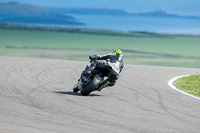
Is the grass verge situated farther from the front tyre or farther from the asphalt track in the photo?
the front tyre

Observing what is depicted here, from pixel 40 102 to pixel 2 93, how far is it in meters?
1.59

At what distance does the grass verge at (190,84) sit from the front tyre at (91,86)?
3184 mm

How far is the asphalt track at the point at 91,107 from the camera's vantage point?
9.78m

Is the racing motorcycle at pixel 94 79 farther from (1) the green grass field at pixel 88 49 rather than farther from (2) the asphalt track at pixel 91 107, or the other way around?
(1) the green grass field at pixel 88 49

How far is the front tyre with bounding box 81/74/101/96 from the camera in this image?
13438 millimetres

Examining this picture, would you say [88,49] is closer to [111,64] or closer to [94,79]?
[111,64]

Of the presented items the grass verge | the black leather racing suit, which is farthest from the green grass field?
the black leather racing suit

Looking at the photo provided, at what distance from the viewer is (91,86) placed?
13.4 meters

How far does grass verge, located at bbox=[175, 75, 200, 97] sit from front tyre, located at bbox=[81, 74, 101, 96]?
3184 mm

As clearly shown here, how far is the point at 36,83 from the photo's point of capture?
15797 millimetres

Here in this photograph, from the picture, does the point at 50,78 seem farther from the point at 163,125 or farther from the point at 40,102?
the point at 163,125

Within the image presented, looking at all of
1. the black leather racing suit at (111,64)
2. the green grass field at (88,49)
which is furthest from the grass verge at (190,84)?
the green grass field at (88,49)

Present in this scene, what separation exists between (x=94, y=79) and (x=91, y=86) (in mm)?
194

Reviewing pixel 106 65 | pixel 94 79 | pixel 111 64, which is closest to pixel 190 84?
pixel 111 64
